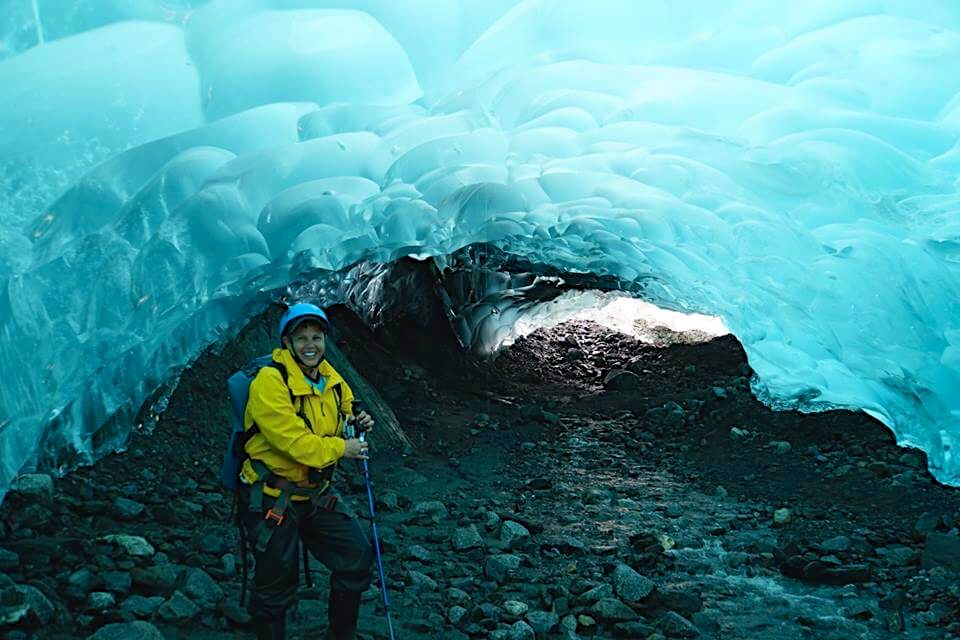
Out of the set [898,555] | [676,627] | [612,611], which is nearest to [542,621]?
[612,611]

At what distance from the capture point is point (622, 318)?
17391 mm

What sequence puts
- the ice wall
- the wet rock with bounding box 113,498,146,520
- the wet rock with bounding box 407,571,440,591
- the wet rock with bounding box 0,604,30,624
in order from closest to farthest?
1. the wet rock with bounding box 0,604,30,624
2. the ice wall
3. the wet rock with bounding box 407,571,440,591
4. the wet rock with bounding box 113,498,146,520

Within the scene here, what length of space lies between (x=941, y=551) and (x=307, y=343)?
5.24 m

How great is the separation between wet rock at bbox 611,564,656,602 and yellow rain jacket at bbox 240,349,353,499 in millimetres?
2922

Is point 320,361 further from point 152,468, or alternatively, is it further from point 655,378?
point 655,378

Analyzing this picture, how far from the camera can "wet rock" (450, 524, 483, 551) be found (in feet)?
24.1

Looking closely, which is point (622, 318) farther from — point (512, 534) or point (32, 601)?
point (32, 601)

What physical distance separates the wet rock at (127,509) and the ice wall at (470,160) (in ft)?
2.84

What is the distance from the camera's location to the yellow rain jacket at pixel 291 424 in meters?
3.92

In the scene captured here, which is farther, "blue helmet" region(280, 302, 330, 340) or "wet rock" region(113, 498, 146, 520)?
"wet rock" region(113, 498, 146, 520)

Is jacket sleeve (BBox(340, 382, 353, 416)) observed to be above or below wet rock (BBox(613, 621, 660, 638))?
above

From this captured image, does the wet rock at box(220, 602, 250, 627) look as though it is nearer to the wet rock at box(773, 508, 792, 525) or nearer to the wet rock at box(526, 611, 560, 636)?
the wet rock at box(526, 611, 560, 636)

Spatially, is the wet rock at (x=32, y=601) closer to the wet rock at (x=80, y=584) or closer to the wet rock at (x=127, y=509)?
the wet rock at (x=80, y=584)

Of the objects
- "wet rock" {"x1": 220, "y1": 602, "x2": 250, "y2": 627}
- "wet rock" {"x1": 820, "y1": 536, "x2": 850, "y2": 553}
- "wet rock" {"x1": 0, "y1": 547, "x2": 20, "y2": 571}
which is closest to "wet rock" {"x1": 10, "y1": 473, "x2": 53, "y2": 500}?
"wet rock" {"x1": 0, "y1": 547, "x2": 20, "y2": 571}
